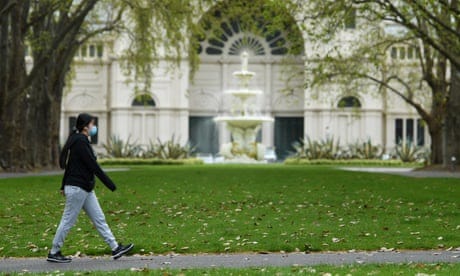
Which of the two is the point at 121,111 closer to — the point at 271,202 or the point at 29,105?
the point at 29,105

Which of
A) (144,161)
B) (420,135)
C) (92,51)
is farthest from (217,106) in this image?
(144,161)

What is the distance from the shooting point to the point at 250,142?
53.8 m

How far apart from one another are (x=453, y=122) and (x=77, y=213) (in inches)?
1034

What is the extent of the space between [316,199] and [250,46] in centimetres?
4736

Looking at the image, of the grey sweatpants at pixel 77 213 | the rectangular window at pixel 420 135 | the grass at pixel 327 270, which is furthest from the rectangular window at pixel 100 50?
the grass at pixel 327 270

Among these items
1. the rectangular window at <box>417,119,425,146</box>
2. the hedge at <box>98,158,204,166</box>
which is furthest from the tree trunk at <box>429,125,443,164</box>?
the rectangular window at <box>417,119,425,146</box>

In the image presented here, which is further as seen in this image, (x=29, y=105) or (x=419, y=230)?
(x=29, y=105)

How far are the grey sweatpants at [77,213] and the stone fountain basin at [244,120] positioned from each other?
40285 mm

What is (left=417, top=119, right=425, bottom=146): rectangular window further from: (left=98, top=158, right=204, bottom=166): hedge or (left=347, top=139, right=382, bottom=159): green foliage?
(left=98, top=158, right=204, bottom=166): hedge

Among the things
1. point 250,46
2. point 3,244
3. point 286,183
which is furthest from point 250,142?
point 3,244

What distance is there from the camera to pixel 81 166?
11406 mm

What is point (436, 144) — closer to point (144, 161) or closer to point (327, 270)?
point (144, 161)

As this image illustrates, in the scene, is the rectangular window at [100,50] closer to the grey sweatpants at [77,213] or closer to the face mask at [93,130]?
the face mask at [93,130]

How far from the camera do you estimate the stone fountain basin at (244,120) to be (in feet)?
171
